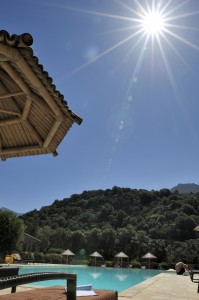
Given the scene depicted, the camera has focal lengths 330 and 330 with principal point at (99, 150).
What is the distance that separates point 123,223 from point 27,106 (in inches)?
2870

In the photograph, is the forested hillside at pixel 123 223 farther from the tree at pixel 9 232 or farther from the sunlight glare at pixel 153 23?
the sunlight glare at pixel 153 23

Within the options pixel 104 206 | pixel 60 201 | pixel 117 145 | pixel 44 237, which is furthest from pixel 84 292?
pixel 60 201

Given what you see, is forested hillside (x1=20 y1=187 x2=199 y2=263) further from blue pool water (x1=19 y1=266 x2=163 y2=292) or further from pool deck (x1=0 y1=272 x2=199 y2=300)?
pool deck (x1=0 y1=272 x2=199 y2=300)

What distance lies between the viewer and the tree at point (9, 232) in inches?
1452

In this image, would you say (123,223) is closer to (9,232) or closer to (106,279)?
(9,232)

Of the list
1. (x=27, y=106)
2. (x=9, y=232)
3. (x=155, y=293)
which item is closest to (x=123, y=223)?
(x=9, y=232)

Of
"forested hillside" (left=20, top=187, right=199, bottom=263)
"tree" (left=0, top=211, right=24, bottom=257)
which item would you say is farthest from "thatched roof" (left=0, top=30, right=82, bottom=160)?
"forested hillside" (left=20, top=187, right=199, bottom=263)

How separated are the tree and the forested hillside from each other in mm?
19756

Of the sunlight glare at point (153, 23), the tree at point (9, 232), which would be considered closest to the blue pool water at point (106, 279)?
the tree at point (9, 232)

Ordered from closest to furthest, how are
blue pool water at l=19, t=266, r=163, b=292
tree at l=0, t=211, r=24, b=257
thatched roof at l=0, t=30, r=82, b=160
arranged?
→ thatched roof at l=0, t=30, r=82, b=160 → blue pool water at l=19, t=266, r=163, b=292 → tree at l=0, t=211, r=24, b=257

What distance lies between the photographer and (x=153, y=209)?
82750 millimetres

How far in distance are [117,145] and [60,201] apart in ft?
180

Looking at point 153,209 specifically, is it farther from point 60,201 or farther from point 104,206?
point 60,201

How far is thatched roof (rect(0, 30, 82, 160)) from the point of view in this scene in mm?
3174
